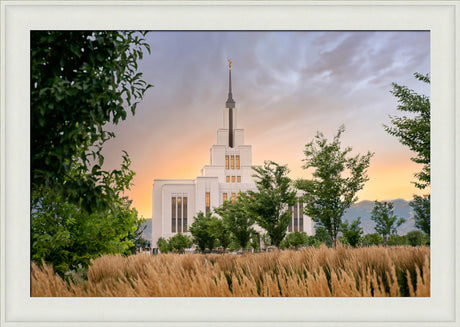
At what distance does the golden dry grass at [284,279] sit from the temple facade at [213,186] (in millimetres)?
41845

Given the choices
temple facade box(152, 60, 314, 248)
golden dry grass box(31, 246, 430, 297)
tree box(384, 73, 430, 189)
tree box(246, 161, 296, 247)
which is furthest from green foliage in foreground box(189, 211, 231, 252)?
temple facade box(152, 60, 314, 248)

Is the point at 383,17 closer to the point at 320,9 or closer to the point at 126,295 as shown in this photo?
the point at 320,9

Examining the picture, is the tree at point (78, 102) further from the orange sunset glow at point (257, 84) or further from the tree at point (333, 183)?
the tree at point (333, 183)

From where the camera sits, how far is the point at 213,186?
48.1 meters

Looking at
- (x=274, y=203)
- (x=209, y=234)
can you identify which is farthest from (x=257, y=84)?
(x=209, y=234)

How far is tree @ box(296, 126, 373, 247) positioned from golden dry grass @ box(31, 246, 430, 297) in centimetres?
928

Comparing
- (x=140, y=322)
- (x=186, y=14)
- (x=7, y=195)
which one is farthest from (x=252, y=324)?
(x=186, y=14)

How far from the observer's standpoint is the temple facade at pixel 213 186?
4681 cm

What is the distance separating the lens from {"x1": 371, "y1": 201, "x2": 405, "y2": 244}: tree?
19.1m

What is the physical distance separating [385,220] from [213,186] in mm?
30538

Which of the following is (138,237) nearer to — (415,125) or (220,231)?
(220,231)

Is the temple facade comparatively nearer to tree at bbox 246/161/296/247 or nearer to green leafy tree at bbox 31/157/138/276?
tree at bbox 246/161/296/247

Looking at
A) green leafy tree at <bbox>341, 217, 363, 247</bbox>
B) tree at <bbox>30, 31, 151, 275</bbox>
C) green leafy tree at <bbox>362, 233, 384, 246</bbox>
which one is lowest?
green leafy tree at <bbox>362, 233, 384, 246</bbox>

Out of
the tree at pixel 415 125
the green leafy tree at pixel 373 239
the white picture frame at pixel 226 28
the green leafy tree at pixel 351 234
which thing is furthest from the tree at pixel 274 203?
the white picture frame at pixel 226 28
